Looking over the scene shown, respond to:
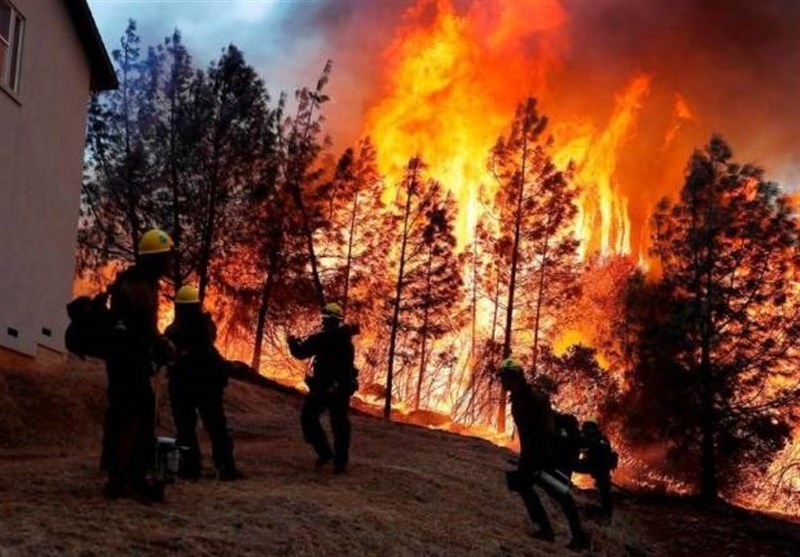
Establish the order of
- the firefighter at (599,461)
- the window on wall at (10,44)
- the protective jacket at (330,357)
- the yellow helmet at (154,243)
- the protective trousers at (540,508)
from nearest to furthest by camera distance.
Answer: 1. the yellow helmet at (154,243)
2. the protective trousers at (540,508)
3. the protective jacket at (330,357)
4. the firefighter at (599,461)
5. the window on wall at (10,44)

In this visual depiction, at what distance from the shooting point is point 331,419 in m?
11.4

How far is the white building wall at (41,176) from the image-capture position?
17.1 meters

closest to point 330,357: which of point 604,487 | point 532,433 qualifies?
point 532,433

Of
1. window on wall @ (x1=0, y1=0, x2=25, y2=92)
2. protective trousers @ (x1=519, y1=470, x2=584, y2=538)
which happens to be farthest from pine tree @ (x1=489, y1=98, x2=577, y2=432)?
protective trousers @ (x1=519, y1=470, x2=584, y2=538)

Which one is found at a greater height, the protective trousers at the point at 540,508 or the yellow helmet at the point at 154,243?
the yellow helmet at the point at 154,243

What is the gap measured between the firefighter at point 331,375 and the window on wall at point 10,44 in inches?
359

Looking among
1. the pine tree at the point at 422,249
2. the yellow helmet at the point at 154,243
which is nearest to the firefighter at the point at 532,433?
the yellow helmet at the point at 154,243

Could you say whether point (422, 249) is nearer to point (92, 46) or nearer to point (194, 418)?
point (92, 46)

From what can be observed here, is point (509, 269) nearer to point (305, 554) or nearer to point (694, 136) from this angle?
point (694, 136)

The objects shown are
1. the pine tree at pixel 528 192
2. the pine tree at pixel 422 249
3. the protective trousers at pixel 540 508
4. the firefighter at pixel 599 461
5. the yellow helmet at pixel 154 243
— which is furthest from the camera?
the pine tree at pixel 528 192

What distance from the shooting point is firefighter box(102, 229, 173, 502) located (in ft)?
24.6

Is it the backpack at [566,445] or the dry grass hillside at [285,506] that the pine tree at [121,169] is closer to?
the dry grass hillside at [285,506]

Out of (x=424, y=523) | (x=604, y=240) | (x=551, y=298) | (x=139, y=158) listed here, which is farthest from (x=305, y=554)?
(x=604, y=240)

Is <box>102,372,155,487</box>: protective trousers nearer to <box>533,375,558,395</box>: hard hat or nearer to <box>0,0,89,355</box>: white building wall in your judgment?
<box>0,0,89,355</box>: white building wall
